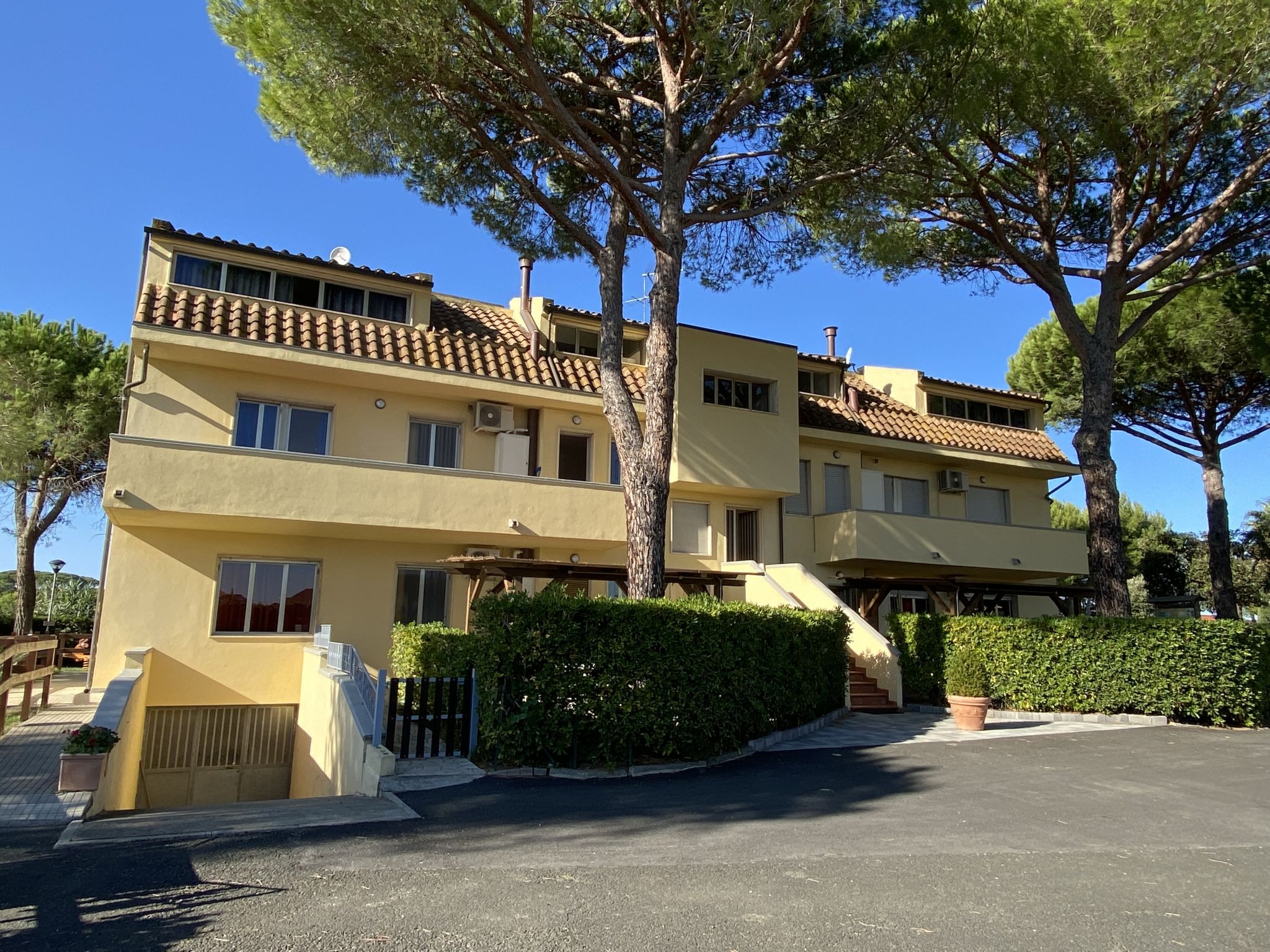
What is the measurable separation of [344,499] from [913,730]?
10.3 metres

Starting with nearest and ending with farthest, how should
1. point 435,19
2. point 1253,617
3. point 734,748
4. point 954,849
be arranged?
point 954,849 → point 734,748 → point 435,19 → point 1253,617

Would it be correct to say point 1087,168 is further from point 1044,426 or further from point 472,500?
point 472,500

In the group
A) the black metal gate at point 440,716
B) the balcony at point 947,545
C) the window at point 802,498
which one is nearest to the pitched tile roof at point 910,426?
the window at point 802,498

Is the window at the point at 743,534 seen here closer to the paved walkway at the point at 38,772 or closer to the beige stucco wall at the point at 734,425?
the beige stucco wall at the point at 734,425

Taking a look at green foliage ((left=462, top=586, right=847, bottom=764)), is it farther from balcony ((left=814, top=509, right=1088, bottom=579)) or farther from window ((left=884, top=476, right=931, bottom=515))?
window ((left=884, top=476, right=931, bottom=515))

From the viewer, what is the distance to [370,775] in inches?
371

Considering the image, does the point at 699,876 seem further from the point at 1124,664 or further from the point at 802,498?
the point at 802,498

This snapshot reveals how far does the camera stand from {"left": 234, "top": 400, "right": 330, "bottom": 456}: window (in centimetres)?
1722

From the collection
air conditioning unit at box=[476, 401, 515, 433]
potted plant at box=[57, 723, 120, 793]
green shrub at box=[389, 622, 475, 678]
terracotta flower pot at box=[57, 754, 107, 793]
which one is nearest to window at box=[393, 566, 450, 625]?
green shrub at box=[389, 622, 475, 678]

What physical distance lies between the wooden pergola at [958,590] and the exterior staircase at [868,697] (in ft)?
8.82

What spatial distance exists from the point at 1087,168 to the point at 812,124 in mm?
7747

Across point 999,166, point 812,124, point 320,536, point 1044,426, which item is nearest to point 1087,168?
point 999,166

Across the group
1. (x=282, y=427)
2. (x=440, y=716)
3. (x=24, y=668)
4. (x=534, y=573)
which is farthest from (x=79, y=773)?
(x=282, y=427)

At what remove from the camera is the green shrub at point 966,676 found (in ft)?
48.1
